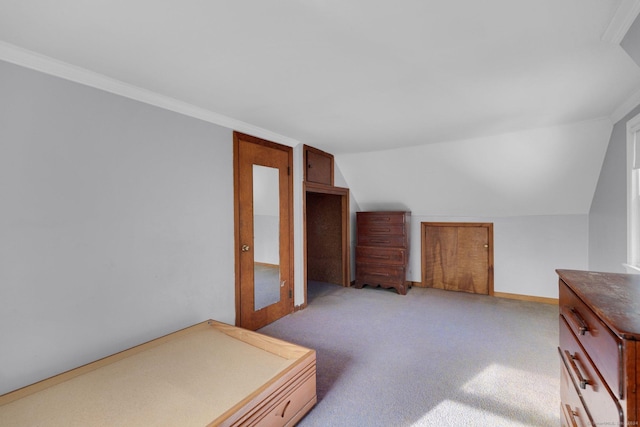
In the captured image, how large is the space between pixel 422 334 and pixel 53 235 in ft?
9.94

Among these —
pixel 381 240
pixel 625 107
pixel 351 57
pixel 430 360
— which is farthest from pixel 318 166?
pixel 625 107

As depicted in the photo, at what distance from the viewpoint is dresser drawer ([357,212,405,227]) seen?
13.9ft

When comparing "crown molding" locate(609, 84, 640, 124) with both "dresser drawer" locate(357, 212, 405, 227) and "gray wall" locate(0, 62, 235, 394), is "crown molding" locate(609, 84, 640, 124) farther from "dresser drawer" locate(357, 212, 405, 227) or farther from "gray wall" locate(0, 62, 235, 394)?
"gray wall" locate(0, 62, 235, 394)

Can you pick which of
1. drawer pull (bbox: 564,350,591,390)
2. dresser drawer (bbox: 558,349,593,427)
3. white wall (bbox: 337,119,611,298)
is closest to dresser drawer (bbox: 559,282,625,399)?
drawer pull (bbox: 564,350,591,390)

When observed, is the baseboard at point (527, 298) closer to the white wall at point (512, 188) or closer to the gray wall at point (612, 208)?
the white wall at point (512, 188)

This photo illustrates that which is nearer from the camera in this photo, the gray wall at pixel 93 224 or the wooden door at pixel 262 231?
the gray wall at pixel 93 224

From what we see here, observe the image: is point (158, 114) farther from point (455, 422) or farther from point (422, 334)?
point (422, 334)

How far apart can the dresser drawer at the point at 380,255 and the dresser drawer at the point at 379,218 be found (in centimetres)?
39

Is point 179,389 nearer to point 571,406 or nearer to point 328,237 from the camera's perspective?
point 571,406

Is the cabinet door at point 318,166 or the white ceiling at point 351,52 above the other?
the white ceiling at point 351,52

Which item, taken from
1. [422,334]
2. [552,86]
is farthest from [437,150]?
[422,334]

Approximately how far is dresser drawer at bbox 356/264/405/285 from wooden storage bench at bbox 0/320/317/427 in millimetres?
2612

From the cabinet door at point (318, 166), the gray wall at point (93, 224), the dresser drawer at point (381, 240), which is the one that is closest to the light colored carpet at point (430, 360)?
the dresser drawer at point (381, 240)

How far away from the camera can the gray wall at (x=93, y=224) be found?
5.05 feet
